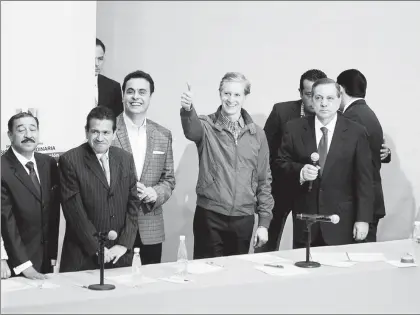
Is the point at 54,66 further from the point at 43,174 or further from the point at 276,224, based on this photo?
the point at 276,224

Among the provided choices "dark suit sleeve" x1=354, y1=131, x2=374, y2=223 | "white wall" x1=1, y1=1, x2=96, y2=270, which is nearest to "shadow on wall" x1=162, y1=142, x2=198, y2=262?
"white wall" x1=1, y1=1, x2=96, y2=270

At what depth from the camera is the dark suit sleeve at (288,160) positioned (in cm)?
431

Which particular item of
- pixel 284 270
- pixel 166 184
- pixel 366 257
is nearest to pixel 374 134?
pixel 366 257

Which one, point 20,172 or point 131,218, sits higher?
point 20,172

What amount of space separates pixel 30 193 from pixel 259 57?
11.3 ft

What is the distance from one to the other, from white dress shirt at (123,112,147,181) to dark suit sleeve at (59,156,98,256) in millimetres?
684

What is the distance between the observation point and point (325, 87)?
166 inches

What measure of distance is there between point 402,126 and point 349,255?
259 cm

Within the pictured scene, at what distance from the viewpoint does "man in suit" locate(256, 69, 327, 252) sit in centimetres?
473

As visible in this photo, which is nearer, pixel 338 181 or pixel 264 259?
pixel 264 259

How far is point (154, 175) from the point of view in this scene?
4.20 metres

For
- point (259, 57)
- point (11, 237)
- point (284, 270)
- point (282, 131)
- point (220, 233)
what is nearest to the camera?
point (11, 237)

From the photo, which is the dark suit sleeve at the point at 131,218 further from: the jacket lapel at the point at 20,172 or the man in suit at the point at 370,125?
the man in suit at the point at 370,125

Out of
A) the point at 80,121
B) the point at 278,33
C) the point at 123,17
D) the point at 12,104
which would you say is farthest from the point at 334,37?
the point at 12,104
